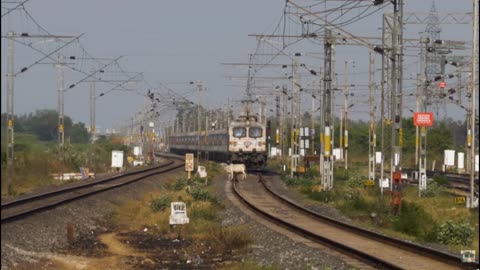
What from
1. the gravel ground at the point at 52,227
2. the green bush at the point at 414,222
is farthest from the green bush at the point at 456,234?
the gravel ground at the point at 52,227

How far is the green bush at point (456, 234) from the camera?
21.1 metres

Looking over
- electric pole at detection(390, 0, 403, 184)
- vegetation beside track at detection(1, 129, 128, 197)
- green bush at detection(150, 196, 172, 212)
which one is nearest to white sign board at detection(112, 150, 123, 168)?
vegetation beside track at detection(1, 129, 128, 197)

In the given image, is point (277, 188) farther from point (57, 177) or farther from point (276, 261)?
point (276, 261)

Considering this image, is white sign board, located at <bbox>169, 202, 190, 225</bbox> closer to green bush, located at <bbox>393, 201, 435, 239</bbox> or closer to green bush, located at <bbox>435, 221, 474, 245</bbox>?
green bush, located at <bbox>393, 201, 435, 239</bbox>

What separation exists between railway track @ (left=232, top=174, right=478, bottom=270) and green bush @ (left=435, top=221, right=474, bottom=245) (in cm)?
185

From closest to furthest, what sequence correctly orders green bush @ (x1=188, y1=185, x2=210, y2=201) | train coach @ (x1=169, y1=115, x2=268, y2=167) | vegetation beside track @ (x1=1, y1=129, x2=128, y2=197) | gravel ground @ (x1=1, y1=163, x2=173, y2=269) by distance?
gravel ground @ (x1=1, y1=163, x2=173, y2=269) → vegetation beside track @ (x1=1, y1=129, x2=128, y2=197) → green bush @ (x1=188, y1=185, x2=210, y2=201) → train coach @ (x1=169, y1=115, x2=268, y2=167)

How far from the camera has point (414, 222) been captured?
24188mm

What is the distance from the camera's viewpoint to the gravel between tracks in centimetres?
1642

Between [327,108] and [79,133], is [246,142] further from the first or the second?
[327,108]

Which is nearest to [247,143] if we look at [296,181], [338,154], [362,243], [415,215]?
[296,181]

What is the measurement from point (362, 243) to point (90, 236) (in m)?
7.51

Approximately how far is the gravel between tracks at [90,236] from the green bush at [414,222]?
11.0 feet

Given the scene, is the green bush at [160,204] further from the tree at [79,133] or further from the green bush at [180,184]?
the tree at [79,133]

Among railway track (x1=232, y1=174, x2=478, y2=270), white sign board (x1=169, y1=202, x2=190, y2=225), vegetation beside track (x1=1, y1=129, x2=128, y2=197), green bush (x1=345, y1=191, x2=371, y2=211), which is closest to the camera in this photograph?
railway track (x1=232, y1=174, x2=478, y2=270)
